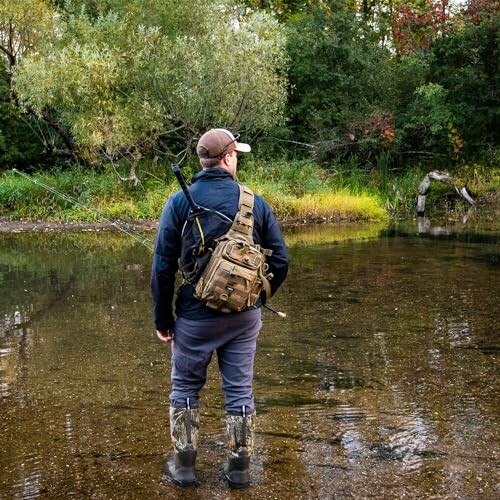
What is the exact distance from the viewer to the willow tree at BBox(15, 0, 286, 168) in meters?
17.3

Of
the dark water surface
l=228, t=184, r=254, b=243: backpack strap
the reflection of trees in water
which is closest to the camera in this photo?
l=228, t=184, r=254, b=243: backpack strap

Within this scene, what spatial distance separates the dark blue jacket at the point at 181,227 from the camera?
343cm

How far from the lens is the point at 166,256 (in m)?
3.45

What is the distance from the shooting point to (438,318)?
23.3 feet

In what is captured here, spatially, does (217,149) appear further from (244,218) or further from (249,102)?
(249,102)

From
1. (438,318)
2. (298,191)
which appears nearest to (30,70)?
(298,191)

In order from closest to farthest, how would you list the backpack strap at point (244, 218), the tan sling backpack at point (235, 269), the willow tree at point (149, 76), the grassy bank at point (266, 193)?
the tan sling backpack at point (235, 269)
the backpack strap at point (244, 218)
the willow tree at point (149, 76)
the grassy bank at point (266, 193)

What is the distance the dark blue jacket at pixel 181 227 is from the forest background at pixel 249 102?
1429cm

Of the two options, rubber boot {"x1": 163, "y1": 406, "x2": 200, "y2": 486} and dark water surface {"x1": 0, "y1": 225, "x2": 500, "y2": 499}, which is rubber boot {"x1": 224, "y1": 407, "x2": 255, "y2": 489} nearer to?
dark water surface {"x1": 0, "y1": 225, "x2": 500, "y2": 499}

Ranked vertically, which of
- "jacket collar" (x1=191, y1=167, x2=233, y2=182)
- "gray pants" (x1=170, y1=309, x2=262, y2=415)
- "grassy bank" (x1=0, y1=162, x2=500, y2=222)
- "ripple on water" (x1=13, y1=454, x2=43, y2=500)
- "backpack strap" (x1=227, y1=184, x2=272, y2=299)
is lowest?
"grassy bank" (x1=0, y1=162, x2=500, y2=222)

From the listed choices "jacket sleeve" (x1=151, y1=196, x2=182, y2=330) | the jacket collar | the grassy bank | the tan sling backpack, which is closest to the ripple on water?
"jacket sleeve" (x1=151, y1=196, x2=182, y2=330)

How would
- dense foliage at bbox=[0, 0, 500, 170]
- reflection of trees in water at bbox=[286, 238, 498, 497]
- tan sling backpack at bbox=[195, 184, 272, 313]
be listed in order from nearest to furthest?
tan sling backpack at bbox=[195, 184, 272, 313] < reflection of trees in water at bbox=[286, 238, 498, 497] < dense foliage at bbox=[0, 0, 500, 170]

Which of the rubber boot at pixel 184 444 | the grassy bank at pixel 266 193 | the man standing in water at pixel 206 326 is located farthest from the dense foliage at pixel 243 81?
the rubber boot at pixel 184 444

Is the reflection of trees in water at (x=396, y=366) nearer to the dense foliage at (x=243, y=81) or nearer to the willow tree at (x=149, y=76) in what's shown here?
the willow tree at (x=149, y=76)
